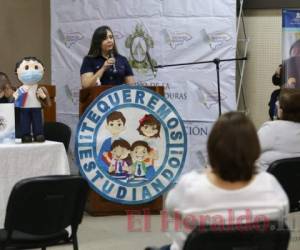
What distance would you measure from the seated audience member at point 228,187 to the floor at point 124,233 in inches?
80.4

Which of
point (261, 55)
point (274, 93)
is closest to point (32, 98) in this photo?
point (274, 93)

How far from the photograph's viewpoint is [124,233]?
4.35 m

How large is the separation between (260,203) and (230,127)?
0.92 ft

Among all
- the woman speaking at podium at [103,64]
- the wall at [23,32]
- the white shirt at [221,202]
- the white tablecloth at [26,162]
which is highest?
the wall at [23,32]

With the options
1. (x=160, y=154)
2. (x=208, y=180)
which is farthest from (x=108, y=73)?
(x=208, y=180)

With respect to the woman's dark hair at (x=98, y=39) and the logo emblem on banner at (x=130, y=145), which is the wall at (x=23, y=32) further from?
the logo emblem on banner at (x=130, y=145)

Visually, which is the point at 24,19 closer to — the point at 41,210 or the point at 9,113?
the point at 9,113

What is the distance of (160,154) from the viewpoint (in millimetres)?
4691

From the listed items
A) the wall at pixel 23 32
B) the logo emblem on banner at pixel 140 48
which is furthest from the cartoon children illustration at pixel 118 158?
the wall at pixel 23 32

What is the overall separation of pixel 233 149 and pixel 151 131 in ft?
9.00

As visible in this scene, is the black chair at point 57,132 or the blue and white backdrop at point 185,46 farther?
the blue and white backdrop at point 185,46

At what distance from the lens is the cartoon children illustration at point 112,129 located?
4.56 m

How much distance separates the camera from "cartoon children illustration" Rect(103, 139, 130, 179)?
4.59 meters

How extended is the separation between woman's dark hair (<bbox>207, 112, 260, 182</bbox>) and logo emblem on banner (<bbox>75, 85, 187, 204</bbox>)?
2548 millimetres
